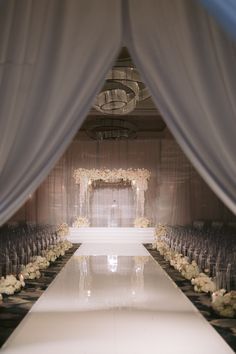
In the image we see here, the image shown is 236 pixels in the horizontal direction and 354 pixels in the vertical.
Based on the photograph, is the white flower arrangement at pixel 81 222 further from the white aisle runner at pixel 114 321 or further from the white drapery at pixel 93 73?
the white drapery at pixel 93 73

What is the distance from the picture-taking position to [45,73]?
113 inches

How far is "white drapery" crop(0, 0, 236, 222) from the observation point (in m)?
2.75

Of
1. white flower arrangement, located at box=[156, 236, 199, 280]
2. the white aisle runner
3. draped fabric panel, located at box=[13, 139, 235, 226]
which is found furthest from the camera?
draped fabric panel, located at box=[13, 139, 235, 226]

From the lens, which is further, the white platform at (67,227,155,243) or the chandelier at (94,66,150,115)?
the white platform at (67,227,155,243)

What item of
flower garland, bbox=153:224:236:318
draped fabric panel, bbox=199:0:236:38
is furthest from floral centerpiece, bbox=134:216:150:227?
draped fabric panel, bbox=199:0:236:38

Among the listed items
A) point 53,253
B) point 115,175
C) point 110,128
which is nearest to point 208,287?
point 53,253

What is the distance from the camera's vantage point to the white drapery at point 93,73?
2754mm

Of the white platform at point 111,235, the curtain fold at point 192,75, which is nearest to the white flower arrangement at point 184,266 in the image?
the curtain fold at point 192,75

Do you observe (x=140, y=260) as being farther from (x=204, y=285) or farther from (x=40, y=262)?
(x=204, y=285)

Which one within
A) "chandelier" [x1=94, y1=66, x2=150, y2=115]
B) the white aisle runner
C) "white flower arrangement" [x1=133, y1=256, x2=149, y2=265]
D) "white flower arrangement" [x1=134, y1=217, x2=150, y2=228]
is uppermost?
"chandelier" [x1=94, y1=66, x2=150, y2=115]

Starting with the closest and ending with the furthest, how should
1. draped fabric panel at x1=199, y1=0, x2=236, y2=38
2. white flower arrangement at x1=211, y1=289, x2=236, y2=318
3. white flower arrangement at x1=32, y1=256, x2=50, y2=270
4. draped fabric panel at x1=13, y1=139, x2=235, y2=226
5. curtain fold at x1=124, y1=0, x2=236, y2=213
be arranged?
draped fabric panel at x1=199, y1=0, x2=236, y2=38, curtain fold at x1=124, y1=0, x2=236, y2=213, white flower arrangement at x1=211, y1=289, x2=236, y2=318, white flower arrangement at x1=32, y1=256, x2=50, y2=270, draped fabric panel at x1=13, y1=139, x2=235, y2=226

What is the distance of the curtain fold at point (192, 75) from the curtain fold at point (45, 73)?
0.20 meters

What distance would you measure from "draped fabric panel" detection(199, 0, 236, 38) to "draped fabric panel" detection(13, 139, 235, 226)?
1367 centimetres

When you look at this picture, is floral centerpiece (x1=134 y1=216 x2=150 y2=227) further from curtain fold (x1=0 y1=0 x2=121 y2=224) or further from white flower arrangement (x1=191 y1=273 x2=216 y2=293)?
curtain fold (x1=0 y1=0 x2=121 y2=224)
